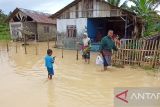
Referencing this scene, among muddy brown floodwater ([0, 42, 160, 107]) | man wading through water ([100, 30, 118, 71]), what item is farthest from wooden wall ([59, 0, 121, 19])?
Result: man wading through water ([100, 30, 118, 71])

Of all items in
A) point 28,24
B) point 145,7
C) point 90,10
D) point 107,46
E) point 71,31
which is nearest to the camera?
point 107,46

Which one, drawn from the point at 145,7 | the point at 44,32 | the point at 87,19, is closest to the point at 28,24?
the point at 44,32

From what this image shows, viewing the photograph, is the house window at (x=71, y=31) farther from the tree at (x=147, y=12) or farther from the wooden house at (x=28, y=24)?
the wooden house at (x=28, y=24)

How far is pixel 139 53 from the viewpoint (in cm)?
1016

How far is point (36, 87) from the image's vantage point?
749 cm

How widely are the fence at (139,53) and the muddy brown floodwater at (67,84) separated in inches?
25.0

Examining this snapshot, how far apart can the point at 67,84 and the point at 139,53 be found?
13.4ft

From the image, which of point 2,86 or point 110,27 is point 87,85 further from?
point 110,27

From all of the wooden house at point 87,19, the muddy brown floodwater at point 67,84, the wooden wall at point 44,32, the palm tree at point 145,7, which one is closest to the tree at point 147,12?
the palm tree at point 145,7

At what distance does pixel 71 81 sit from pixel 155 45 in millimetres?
4300

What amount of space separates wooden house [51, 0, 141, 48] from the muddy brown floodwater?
6.65 m

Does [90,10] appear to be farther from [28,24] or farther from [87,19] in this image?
[28,24]

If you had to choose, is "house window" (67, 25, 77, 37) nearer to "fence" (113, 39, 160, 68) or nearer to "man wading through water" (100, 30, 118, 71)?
"fence" (113, 39, 160, 68)

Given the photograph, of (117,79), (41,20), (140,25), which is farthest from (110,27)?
(117,79)
